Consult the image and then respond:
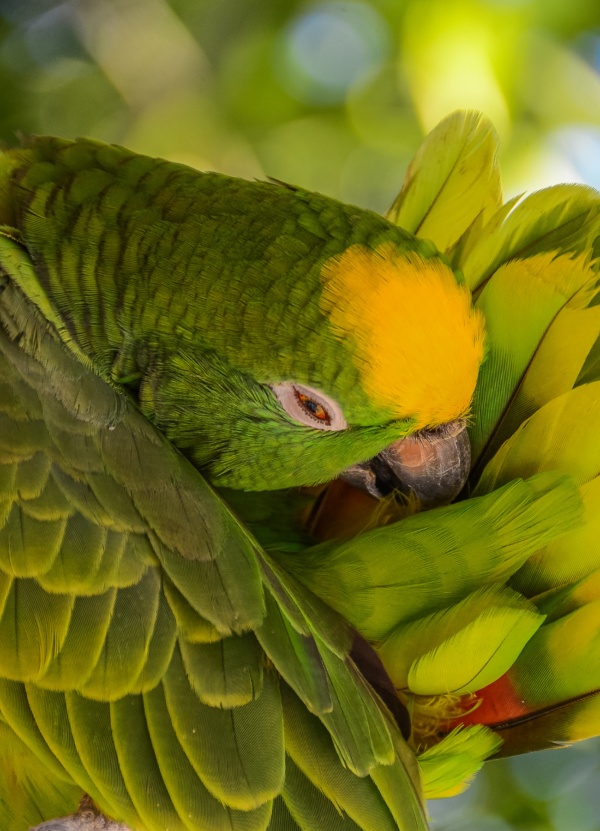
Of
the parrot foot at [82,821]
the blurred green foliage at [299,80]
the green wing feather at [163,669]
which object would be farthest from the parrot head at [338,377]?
the blurred green foliage at [299,80]

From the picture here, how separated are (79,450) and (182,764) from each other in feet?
1.18

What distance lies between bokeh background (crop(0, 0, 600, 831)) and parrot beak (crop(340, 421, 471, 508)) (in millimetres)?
759

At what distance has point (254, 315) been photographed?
81cm

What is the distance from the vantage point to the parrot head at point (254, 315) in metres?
0.78

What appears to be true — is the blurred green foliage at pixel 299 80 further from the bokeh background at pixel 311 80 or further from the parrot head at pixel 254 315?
the parrot head at pixel 254 315

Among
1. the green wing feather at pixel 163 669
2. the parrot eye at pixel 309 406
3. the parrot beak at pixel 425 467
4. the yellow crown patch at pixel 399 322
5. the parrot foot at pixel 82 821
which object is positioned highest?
the yellow crown patch at pixel 399 322

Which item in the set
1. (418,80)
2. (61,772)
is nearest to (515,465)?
(61,772)

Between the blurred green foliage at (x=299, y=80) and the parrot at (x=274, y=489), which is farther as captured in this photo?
the blurred green foliage at (x=299, y=80)

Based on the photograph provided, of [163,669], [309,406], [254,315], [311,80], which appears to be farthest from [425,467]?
[311,80]

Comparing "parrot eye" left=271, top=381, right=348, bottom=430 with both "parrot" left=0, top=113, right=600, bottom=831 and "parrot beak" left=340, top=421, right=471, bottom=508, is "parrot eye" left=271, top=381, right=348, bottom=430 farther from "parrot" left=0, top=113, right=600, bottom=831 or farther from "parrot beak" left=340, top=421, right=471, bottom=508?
"parrot beak" left=340, top=421, right=471, bottom=508

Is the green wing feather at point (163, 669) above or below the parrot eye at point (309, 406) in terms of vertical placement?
below

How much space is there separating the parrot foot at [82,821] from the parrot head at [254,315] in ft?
1.38

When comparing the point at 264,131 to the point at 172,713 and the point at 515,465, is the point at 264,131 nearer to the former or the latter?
the point at 515,465

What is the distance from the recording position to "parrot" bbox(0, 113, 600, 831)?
0.75m
